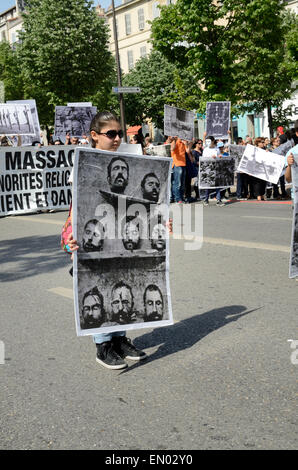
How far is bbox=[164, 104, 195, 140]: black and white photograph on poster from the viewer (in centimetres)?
1554

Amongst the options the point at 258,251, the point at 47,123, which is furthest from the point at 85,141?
the point at 47,123

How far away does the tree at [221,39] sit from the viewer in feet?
76.9

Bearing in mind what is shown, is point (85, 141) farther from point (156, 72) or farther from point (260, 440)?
point (156, 72)

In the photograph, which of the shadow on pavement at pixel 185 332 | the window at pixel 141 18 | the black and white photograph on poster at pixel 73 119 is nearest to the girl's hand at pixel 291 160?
the shadow on pavement at pixel 185 332

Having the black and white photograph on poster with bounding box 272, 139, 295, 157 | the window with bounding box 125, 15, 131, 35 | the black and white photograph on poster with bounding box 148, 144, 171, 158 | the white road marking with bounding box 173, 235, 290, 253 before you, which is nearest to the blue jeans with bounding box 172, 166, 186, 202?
the black and white photograph on poster with bounding box 148, 144, 171, 158

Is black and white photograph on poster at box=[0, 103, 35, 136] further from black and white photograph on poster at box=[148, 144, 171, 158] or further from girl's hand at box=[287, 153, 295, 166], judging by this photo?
girl's hand at box=[287, 153, 295, 166]

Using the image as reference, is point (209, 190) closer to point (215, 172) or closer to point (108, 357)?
point (215, 172)

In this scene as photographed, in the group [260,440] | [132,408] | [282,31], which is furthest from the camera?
[282,31]

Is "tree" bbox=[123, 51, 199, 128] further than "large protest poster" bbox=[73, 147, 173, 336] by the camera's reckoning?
Yes

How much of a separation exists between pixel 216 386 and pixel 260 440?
2.27 ft

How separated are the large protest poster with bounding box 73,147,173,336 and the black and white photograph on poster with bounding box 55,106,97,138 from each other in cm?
1489


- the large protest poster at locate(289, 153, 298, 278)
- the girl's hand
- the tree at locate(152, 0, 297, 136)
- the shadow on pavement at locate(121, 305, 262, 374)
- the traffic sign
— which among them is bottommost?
the shadow on pavement at locate(121, 305, 262, 374)

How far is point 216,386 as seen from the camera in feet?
11.2

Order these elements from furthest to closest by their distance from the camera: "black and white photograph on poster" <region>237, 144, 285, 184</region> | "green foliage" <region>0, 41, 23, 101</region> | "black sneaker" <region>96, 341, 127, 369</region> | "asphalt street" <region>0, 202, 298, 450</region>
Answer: "green foliage" <region>0, 41, 23, 101</region>
"black and white photograph on poster" <region>237, 144, 285, 184</region>
"black sneaker" <region>96, 341, 127, 369</region>
"asphalt street" <region>0, 202, 298, 450</region>
